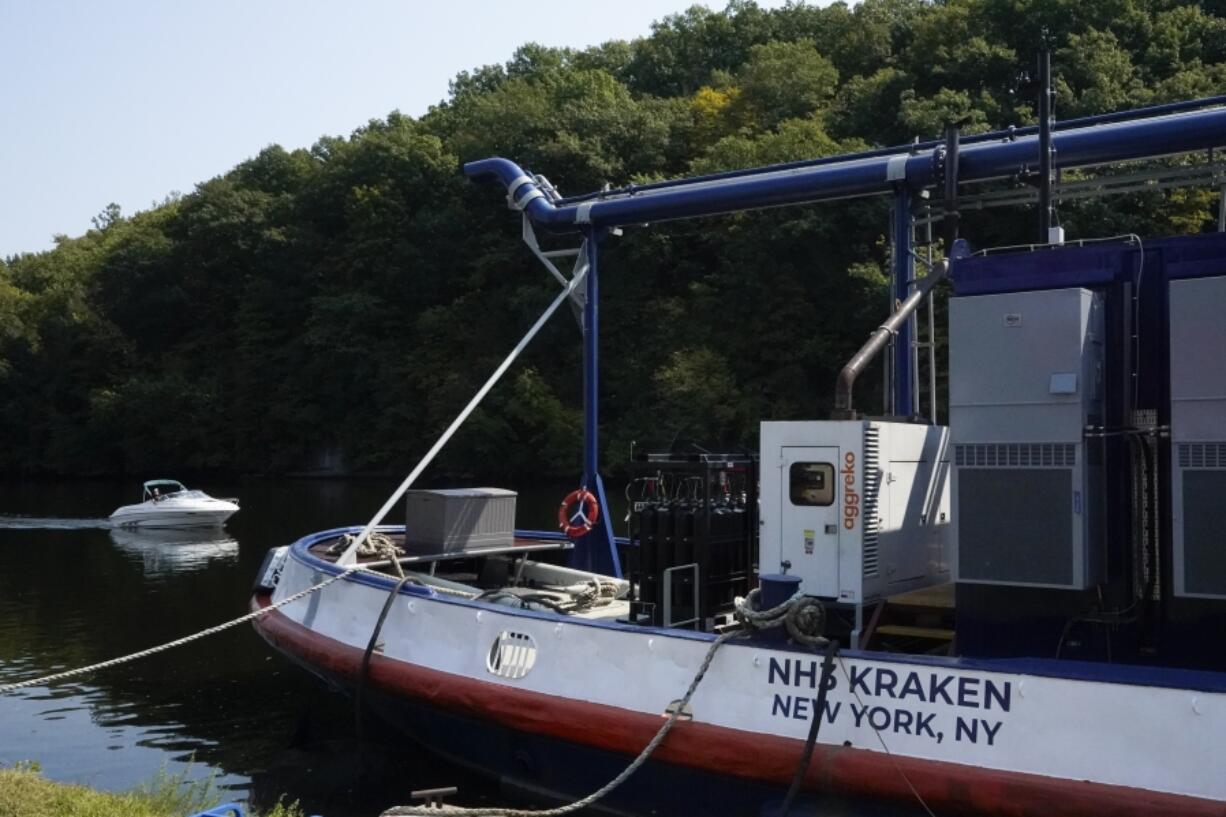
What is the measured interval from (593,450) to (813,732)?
6.29 m

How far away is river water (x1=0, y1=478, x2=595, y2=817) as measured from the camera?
11.3 m

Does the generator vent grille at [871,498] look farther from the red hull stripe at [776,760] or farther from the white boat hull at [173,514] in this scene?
the white boat hull at [173,514]

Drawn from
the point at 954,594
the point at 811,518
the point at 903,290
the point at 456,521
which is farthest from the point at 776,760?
the point at 456,521

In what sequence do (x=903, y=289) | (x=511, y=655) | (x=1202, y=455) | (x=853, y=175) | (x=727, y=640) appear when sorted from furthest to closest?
(x=853, y=175) → (x=903, y=289) → (x=511, y=655) → (x=727, y=640) → (x=1202, y=455)

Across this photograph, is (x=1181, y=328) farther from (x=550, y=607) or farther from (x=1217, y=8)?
(x=1217, y=8)

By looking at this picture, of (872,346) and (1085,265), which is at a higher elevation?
(1085,265)

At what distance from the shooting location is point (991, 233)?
39625mm

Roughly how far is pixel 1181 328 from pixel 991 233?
1340 inches

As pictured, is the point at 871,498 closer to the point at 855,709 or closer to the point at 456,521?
the point at 855,709

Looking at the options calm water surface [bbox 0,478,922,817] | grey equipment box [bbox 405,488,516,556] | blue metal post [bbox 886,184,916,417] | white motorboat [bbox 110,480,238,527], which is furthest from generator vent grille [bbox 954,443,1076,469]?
white motorboat [bbox 110,480,238,527]

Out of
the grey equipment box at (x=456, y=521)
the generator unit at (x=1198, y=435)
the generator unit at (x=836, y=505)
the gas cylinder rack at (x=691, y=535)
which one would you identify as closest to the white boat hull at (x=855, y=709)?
the generator unit at (x=1198, y=435)

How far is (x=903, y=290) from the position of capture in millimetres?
10695

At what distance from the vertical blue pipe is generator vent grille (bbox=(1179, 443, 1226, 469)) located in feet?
9.73

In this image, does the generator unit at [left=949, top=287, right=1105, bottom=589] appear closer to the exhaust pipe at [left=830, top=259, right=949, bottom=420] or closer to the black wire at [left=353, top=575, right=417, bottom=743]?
the exhaust pipe at [left=830, top=259, right=949, bottom=420]
